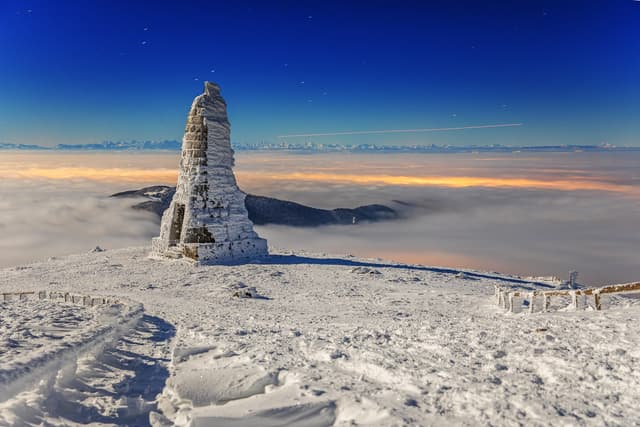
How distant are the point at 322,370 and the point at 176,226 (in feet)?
68.2

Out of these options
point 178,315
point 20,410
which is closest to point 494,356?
point 20,410

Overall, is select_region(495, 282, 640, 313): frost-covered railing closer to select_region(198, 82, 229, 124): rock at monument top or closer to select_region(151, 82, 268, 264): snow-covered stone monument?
select_region(151, 82, 268, 264): snow-covered stone monument

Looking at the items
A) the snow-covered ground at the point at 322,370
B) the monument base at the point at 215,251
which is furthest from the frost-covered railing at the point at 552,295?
the monument base at the point at 215,251

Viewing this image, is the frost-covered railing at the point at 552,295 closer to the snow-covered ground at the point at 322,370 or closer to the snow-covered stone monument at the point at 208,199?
the snow-covered ground at the point at 322,370

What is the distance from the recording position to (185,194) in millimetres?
26219

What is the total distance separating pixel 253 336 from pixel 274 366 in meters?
2.82

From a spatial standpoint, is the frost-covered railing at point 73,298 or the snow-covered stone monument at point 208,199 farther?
the snow-covered stone monument at point 208,199

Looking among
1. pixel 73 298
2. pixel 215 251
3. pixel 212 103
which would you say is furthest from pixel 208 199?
pixel 73 298

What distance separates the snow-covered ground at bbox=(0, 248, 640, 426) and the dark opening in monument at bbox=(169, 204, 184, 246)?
1312 centimetres

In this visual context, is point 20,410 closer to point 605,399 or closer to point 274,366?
point 274,366

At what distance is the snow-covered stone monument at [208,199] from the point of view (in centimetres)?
2539

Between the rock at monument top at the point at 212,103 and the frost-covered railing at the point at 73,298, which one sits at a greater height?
the rock at monument top at the point at 212,103

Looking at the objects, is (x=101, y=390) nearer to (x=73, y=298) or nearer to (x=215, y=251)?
(x=73, y=298)

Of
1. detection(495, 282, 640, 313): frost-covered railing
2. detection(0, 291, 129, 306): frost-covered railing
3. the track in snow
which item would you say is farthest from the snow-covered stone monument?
the track in snow
